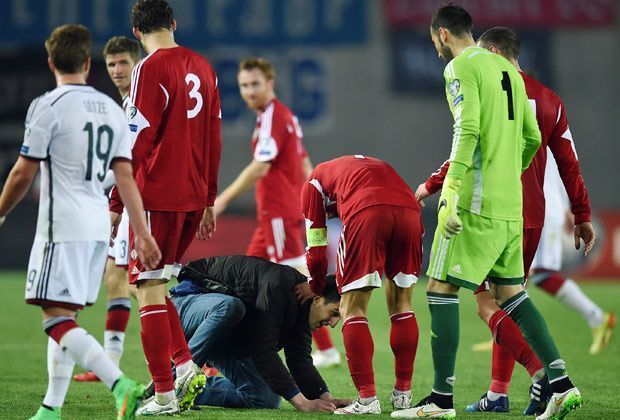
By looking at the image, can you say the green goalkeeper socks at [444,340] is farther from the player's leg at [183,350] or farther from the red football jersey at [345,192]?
the player's leg at [183,350]

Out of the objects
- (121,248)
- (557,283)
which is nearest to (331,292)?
(121,248)

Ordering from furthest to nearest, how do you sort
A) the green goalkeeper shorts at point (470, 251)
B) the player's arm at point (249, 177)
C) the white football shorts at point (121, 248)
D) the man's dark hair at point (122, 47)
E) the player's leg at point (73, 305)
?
the player's arm at point (249, 177), the man's dark hair at point (122, 47), the white football shorts at point (121, 248), the green goalkeeper shorts at point (470, 251), the player's leg at point (73, 305)

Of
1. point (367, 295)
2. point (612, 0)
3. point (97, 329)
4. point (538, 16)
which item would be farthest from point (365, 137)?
point (367, 295)

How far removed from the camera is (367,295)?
5594 millimetres

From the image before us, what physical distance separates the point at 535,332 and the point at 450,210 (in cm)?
78

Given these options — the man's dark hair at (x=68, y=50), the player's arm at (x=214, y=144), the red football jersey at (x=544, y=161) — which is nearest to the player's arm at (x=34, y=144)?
the man's dark hair at (x=68, y=50)

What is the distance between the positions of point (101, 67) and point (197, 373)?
10.3 metres

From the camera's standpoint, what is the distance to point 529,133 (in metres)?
5.50

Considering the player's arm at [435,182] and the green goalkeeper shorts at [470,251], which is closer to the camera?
the green goalkeeper shorts at [470,251]

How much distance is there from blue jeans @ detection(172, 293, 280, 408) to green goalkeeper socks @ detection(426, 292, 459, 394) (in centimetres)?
101

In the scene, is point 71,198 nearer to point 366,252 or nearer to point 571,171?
point 366,252

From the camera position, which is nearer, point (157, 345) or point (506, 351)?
point (157, 345)

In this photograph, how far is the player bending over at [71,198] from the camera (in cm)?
477

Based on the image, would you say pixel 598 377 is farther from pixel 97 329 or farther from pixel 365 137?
pixel 365 137
